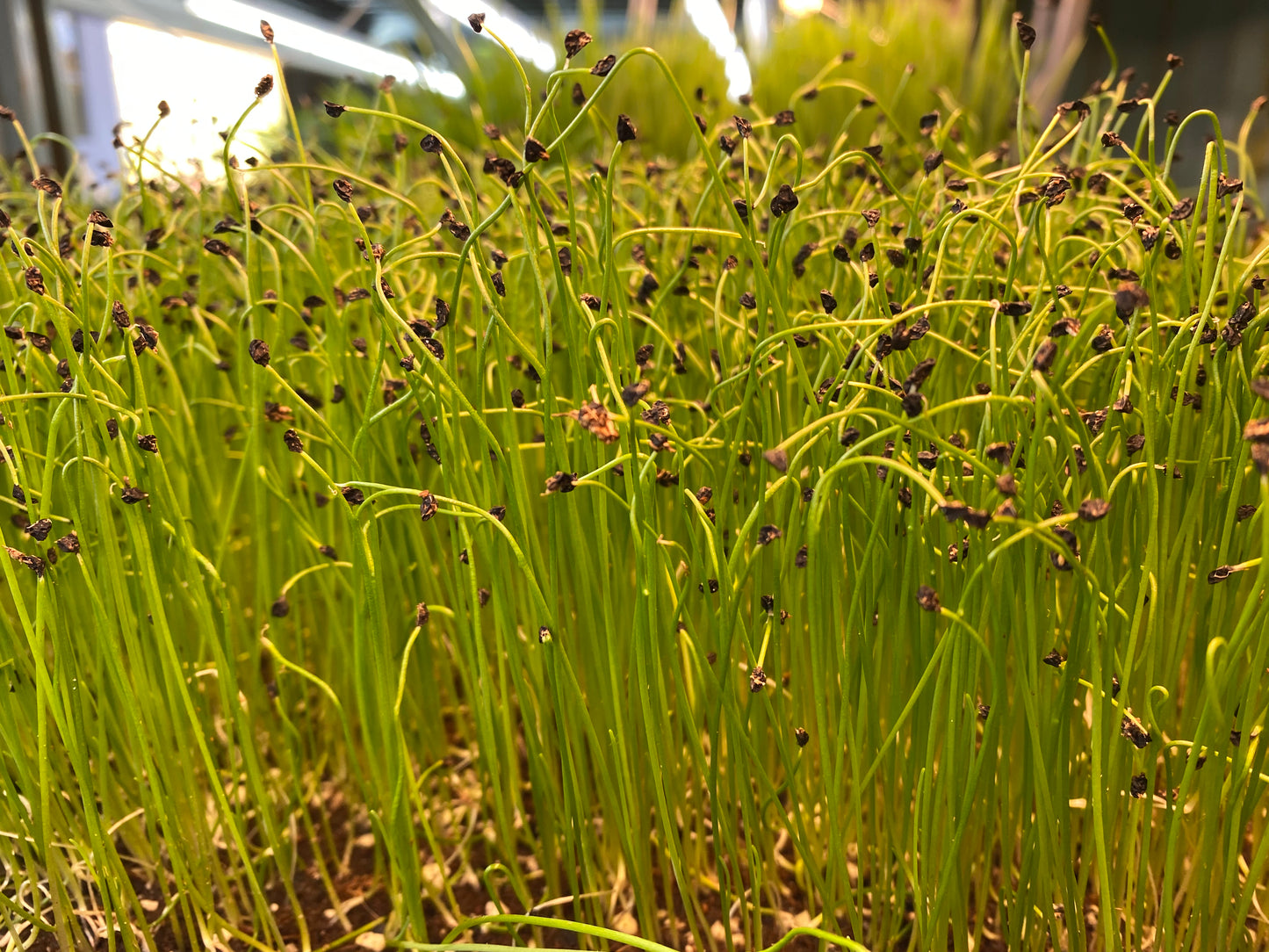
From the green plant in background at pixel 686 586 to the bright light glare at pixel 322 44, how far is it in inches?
81.5

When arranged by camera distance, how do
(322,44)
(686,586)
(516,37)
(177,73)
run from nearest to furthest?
(686,586) → (516,37) → (177,73) → (322,44)

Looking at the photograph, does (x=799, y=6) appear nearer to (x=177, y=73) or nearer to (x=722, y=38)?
(x=722, y=38)

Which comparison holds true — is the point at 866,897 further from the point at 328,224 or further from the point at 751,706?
the point at 328,224

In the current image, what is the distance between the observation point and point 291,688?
0.95 meters

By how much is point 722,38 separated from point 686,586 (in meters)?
3.10

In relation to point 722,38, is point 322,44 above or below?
above

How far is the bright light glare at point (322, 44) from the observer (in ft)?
9.67

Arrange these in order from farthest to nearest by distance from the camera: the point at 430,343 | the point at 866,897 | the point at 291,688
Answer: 1. the point at 291,688
2. the point at 866,897
3. the point at 430,343

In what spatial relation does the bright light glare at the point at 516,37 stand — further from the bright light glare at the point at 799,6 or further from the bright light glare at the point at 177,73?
the bright light glare at the point at 799,6

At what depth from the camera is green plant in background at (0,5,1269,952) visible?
1.81 ft

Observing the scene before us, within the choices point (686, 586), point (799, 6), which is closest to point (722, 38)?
point (799, 6)

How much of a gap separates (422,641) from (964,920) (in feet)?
1.65

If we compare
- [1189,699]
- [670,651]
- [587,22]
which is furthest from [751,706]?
[587,22]

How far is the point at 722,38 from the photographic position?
10.4ft
